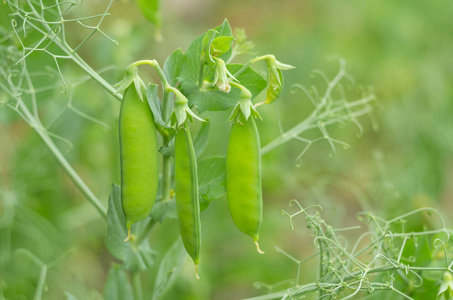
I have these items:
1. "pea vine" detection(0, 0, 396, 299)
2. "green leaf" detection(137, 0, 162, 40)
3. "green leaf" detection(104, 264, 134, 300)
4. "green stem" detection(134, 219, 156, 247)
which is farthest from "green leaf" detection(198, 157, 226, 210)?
"green leaf" detection(137, 0, 162, 40)

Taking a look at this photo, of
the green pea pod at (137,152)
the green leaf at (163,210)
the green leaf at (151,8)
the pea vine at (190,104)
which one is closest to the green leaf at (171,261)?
the pea vine at (190,104)

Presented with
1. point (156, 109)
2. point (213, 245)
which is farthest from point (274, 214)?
point (156, 109)

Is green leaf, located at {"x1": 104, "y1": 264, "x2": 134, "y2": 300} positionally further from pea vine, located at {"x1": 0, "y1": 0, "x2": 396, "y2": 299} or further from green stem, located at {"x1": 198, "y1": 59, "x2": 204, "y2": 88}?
green stem, located at {"x1": 198, "y1": 59, "x2": 204, "y2": 88}

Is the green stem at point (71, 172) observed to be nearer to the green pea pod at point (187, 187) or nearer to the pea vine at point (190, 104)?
the pea vine at point (190, 104)

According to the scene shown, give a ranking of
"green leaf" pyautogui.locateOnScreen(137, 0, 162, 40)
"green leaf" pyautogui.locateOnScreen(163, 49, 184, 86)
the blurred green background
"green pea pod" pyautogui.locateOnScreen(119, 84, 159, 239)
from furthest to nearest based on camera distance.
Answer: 1. the blurred green background
2. "green leaf" pyautogui.locateOnScreen(137, 0, 162, 40)
3. "green leaf" pyautogui.locateOnScreen(163, 49, 184, 86)
4. "green pea pod" pyautogui.locateOnScreen(119, 84, 159, 239)

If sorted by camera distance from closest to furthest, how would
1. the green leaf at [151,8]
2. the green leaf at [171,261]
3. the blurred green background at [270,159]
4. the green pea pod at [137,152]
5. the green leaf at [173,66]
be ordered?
the green pea pod at [137,152] → the green leaf at [173,66] → the green leaf at [171,261] → the green leaf at [151,8] → the blurred green background at [270,159]

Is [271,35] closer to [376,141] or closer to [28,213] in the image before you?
[376,141]
